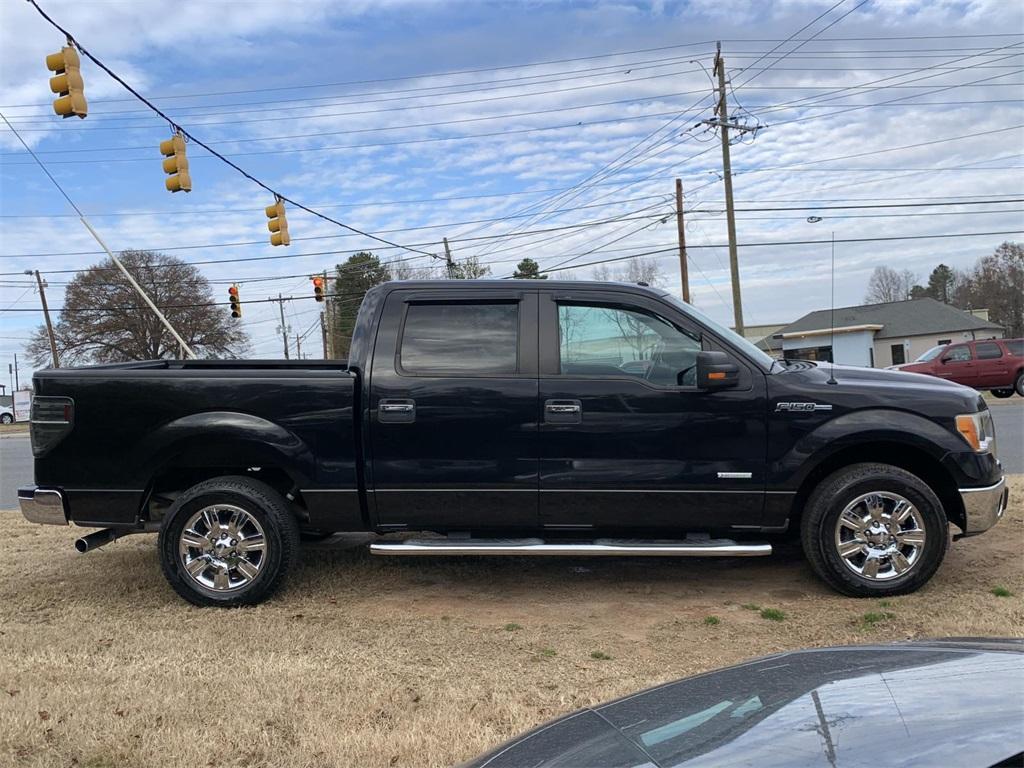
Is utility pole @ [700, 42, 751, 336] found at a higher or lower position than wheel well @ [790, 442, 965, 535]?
higher

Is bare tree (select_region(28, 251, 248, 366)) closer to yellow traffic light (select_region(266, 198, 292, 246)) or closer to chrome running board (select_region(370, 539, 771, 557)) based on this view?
yellow traffic light (select_region(266, 198, 292, 246))

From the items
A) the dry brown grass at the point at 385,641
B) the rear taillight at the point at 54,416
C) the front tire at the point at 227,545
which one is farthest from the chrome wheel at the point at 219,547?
the rear taillight at the point at 54,416

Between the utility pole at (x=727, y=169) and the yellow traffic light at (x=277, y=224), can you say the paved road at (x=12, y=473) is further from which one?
the utility pole at (x=727, y=169)

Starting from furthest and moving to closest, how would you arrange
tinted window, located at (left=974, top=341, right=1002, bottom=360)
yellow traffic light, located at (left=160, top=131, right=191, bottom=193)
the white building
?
1. the white building
2. tinted window, located at (left=974, top=341, right=1002, bottom=360)
3. yellow traffic light, located at (left=160, top=131, right=191, bottom=193)

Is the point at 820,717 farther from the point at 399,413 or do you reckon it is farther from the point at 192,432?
the point at 192,432

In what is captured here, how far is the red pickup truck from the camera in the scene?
2252 cm

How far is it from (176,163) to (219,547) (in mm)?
10577

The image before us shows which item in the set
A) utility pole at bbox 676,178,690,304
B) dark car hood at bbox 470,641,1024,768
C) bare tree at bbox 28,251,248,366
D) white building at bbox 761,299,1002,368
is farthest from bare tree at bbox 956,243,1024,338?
dark car hood at bbox 470,641,1024,768

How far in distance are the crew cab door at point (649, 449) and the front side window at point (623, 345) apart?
0.07 ft

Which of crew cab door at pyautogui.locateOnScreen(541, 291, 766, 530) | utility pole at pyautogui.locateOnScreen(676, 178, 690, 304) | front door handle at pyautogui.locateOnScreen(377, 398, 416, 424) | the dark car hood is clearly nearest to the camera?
Result: the dark car hood

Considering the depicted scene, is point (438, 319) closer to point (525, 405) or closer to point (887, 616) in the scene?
point (525, 405)

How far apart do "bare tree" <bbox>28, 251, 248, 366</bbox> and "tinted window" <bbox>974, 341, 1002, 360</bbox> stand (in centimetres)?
4708

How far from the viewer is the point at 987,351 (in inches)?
897

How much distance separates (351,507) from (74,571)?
2.63 metres
